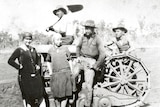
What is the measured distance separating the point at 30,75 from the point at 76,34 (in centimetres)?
175

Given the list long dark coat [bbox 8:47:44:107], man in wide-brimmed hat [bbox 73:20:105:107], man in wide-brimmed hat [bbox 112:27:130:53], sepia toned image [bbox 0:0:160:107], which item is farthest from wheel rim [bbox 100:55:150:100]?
long dark coat [bbox 8:47:44:107]

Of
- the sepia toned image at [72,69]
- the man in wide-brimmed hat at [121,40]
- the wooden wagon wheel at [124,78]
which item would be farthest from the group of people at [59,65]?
the man in wide-brimmed hat at [121,40]

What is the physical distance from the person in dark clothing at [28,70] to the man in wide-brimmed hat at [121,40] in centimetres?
209

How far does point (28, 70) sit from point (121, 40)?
2.38 meters

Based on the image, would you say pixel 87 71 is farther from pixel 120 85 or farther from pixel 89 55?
pixel 120 85

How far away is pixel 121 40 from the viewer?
5.79 meters

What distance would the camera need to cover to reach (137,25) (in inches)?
826

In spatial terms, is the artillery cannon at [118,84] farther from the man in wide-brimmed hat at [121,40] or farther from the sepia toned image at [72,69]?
the man in wide-brimmed hat at [121,40]

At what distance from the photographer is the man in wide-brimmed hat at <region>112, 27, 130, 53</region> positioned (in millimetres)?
5738

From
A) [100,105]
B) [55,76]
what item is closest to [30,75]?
[55,76]

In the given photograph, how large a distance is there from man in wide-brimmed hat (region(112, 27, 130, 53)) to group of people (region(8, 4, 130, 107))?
98 cm

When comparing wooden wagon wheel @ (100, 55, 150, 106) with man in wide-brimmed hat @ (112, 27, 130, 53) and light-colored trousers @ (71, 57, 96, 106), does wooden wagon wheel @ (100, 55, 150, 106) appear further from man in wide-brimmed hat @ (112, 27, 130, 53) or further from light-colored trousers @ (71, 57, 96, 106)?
light-colored trousers @ (71, 57, 96, 106)

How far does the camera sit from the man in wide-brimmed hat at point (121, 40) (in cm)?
574

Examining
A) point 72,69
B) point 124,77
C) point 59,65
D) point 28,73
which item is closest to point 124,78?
point 124,77
